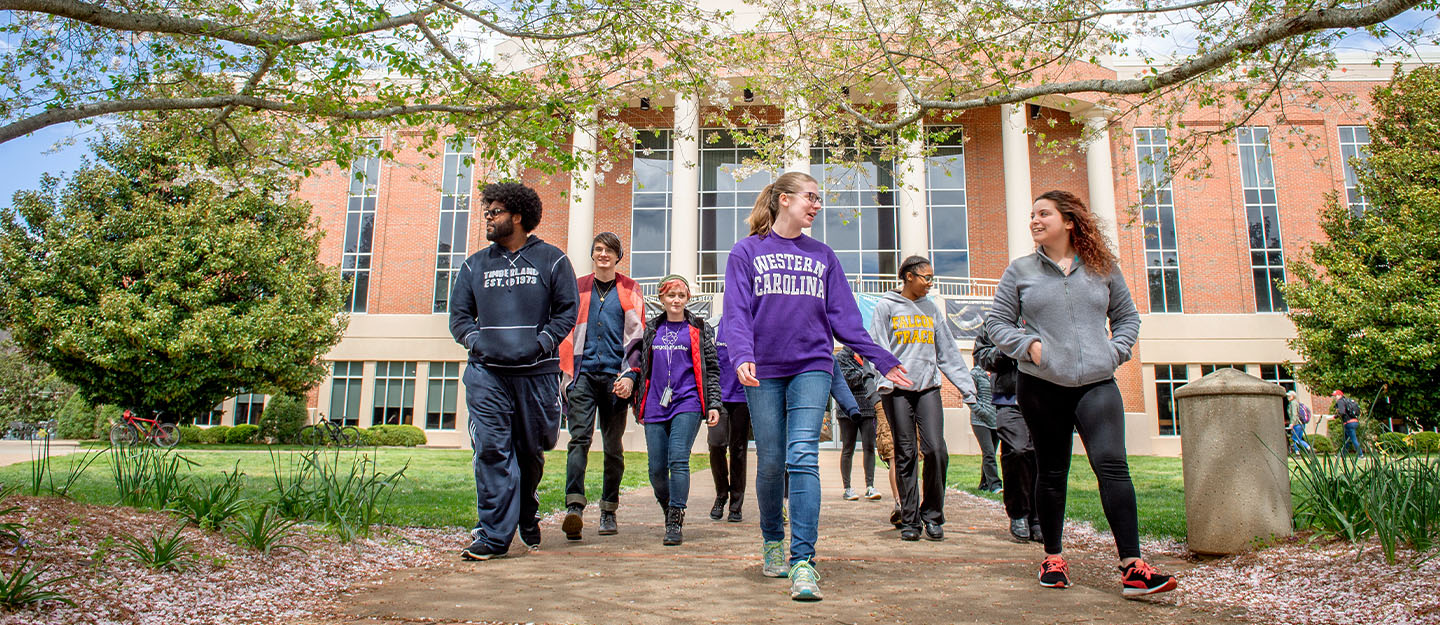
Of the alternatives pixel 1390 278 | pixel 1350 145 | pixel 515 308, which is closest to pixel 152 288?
pixel 515 308

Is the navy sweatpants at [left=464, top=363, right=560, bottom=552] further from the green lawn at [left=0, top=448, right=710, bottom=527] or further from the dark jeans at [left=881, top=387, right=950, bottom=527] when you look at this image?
the dark jeans at [left=881, top=387, right=950, bottom=527]

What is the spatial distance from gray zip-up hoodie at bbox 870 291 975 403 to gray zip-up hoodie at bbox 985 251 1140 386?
57.4 inches

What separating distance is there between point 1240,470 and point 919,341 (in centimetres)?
193

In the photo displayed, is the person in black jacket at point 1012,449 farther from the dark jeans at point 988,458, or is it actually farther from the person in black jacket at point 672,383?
the dark jeans at point 988,458

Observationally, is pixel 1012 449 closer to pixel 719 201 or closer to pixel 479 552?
pixel 479 552

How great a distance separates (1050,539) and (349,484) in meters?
3.73

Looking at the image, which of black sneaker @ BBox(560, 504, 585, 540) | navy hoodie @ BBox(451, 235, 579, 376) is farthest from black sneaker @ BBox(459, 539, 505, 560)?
navy hoodie @ BBox(451, 235, 579, 376)

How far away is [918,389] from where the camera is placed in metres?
5.46

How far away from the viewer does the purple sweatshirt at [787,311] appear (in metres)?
3.68

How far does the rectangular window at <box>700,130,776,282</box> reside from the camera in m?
30.9

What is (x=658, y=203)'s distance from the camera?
31.3 meters

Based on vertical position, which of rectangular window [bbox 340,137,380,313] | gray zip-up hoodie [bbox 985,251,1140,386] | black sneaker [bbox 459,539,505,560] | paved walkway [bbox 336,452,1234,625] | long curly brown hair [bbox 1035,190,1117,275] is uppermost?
rectangular window [bbox 340,137,380,313]

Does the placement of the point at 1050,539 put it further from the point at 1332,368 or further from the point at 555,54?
the point at 1332,368

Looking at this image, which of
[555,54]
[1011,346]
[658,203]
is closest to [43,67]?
[555,54]
